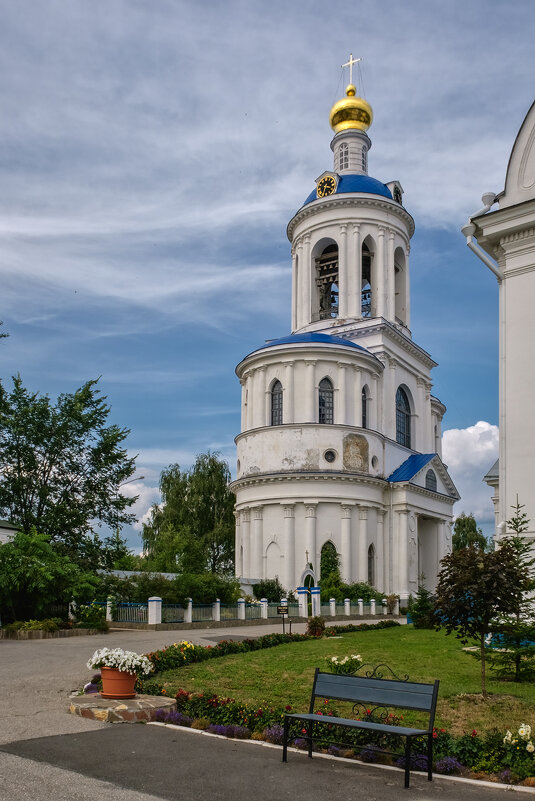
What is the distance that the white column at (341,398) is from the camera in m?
46.8

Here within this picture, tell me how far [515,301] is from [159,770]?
12.5 meters

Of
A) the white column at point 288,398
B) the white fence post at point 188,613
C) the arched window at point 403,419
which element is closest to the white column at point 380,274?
the arched window at point 403,419

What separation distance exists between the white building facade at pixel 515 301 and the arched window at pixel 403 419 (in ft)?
119

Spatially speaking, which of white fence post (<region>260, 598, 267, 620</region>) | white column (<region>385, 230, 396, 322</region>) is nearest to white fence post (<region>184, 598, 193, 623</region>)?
white fence post (<region>260, 598, 267, 620</region>)

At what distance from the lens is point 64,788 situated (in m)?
7.01

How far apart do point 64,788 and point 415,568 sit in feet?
143

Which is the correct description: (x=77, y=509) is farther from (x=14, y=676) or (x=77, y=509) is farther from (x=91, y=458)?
(x=14, y=676)

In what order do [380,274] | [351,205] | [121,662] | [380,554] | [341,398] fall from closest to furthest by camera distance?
1. [121,662]
2. [341,398]
3. [380,554]
4. [380,274]
5. [351,205]

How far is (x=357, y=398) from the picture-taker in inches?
1870

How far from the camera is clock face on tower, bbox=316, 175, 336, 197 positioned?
54.4 meters

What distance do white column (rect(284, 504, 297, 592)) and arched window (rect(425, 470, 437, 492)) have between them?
10776 millimetres

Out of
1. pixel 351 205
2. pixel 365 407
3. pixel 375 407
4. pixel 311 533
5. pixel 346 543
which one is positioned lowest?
pixel 346 543

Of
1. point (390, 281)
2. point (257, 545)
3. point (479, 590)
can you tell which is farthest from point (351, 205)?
point (479, 590)

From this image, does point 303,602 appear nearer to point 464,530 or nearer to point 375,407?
point 375,407
